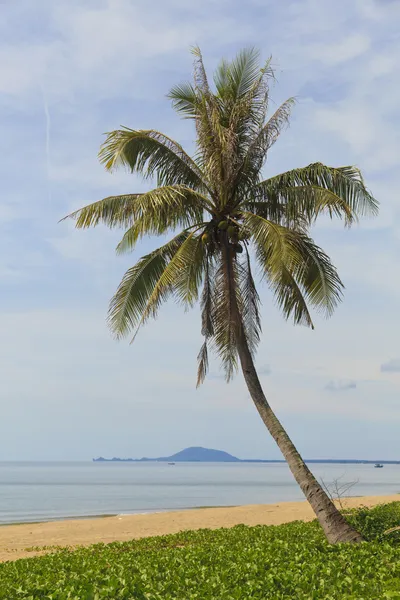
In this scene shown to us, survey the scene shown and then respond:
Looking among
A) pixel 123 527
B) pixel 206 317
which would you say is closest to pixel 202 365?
pixel 206 317

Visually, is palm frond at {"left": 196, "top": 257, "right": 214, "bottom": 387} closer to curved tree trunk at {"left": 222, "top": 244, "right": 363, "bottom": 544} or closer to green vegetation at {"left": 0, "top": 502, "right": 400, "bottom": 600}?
curved tree trunk at {"left": 222, "top": 244, "right": 363, "bottom": 544}

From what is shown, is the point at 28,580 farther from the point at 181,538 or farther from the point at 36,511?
the point at 36,511

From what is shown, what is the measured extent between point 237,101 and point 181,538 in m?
11.1

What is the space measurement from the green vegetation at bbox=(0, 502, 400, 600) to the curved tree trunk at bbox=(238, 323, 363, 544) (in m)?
0.41

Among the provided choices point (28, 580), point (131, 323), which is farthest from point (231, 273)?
point (28, 580)

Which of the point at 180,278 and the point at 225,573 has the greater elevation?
the point at 180,278

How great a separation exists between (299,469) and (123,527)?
46.4 feet

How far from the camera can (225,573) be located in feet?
33.0

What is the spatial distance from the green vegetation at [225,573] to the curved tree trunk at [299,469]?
0.41 m

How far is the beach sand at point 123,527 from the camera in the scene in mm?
20438

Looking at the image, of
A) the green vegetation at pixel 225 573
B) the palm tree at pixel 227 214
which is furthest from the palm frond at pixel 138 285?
the green vegetation at pixel 225 573

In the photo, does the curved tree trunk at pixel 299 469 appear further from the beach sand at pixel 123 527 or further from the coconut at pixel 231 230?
the beach sand at pixel 123 527

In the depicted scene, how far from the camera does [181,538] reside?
1731cm

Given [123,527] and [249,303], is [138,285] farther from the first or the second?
[123,527]
